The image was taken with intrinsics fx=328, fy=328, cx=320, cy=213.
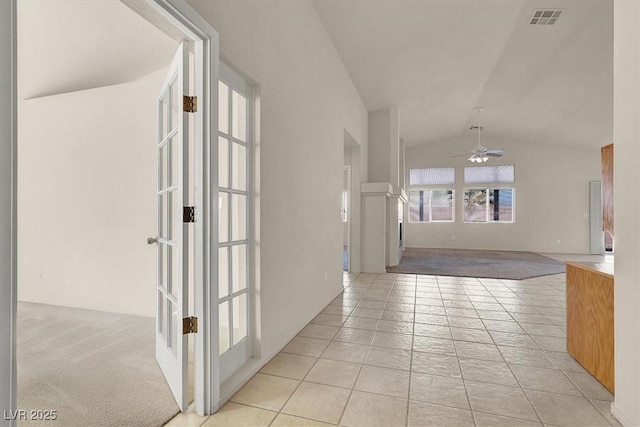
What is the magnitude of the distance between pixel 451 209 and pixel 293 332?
9.34 m

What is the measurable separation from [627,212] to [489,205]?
32.1 ft

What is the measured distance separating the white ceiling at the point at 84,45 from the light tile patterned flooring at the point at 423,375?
2781 mm

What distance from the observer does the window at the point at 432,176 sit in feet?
36.0

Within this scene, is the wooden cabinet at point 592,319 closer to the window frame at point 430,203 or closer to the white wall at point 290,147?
the white wall at point 290,147

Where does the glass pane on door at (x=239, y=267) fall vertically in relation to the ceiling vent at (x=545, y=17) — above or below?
below

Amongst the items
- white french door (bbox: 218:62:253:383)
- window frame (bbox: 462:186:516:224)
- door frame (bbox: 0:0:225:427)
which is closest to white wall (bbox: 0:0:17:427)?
door frame (bbox: 0:0:225:427)

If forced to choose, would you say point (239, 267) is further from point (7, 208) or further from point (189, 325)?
point (7, 208)

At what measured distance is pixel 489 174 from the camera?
34.9ft

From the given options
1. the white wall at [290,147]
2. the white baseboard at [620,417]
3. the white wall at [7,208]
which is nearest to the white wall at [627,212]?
the white baseboard at [620,417]

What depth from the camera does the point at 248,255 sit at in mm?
2314

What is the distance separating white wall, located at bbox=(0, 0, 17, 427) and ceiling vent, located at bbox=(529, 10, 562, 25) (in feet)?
15.8

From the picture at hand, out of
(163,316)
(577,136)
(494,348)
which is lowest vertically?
(494,348)

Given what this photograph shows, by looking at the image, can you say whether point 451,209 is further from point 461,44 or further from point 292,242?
point 292,242

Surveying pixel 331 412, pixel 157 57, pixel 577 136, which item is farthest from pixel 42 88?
pixel 577 136
